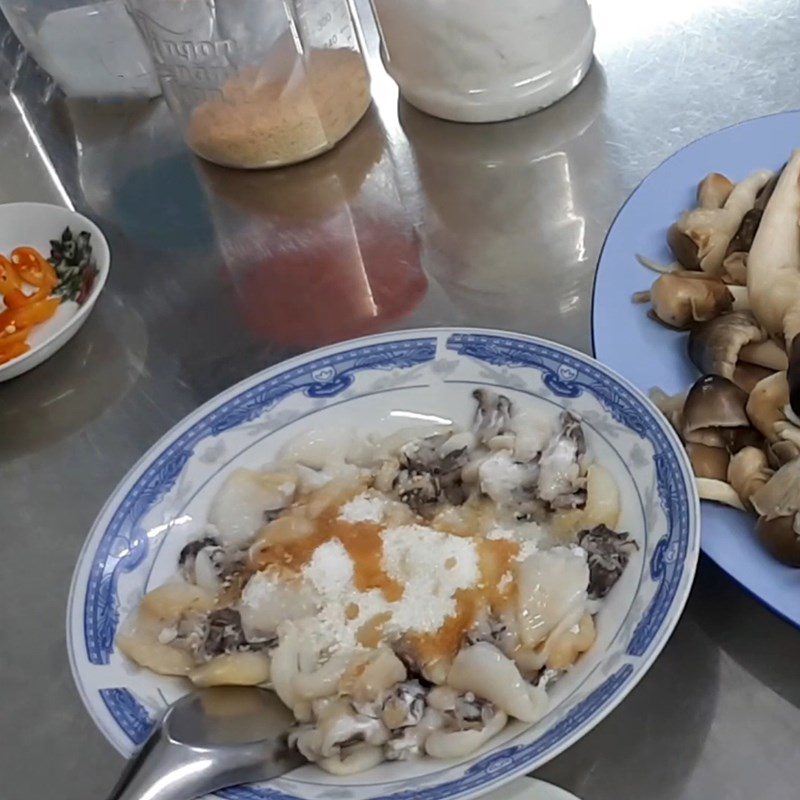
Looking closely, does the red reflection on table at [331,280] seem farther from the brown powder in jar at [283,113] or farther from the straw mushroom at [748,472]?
the straw mushroom at [748,472]

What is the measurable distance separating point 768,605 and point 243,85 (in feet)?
2.32

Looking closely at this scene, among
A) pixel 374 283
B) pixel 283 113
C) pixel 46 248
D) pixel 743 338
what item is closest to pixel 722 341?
pixel 743 338

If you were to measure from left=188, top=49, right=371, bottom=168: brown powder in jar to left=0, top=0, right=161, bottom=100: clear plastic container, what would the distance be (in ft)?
0.52

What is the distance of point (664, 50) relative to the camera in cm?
121

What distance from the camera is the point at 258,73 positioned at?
1.04 metres

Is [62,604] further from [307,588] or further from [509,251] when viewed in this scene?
[509,251]

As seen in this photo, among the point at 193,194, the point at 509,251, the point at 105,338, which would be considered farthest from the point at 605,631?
the point at 193,194

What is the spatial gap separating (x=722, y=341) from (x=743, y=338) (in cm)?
1

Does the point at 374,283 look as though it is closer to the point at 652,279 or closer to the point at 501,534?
the point at 652,279

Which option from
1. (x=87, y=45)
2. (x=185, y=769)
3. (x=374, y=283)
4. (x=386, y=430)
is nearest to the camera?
(x=185, y=769)

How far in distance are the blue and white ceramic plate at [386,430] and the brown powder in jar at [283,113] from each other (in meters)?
0.41

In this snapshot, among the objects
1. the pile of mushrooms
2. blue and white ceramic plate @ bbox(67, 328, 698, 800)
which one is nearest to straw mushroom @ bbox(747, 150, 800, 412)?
the pile of mushrooms

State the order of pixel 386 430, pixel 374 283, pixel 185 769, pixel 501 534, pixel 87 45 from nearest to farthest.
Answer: pixel 185 769
pixel 501 534
pixel 386 430
pixel 374 283
pixel 87 45

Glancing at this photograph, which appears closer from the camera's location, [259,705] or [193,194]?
[259,705]
